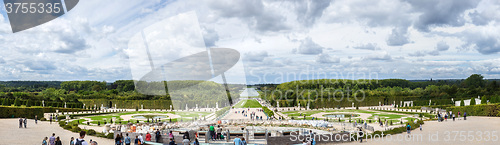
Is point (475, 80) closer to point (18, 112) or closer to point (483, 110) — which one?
point (483, 110)

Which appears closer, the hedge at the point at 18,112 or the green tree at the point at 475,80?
the hedge at the point at 18,112

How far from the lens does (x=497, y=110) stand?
33469 millimetres

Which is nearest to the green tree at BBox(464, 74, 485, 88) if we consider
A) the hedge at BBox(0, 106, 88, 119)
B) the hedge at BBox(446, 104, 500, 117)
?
the hedge at BBox(446, 104, 500, 117)

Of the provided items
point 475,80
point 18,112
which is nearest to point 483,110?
point 18,112

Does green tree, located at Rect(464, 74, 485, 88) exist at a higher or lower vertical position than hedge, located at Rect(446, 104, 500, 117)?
higher

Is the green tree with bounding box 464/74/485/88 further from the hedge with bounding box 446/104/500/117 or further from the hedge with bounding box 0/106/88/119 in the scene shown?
the hedge with bounding box 0/106/88/119

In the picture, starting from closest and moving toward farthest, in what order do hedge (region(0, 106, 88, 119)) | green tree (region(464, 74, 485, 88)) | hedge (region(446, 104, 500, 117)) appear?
hedge (region(446, 104, 500, 117)) < hedge (region(0, 106, 88, 119)) < green tree (region(464, 74, 485, 88))

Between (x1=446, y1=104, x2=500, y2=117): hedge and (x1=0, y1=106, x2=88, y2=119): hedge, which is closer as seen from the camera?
(x1=446, y1=104, x2=500, y2=117): hedge

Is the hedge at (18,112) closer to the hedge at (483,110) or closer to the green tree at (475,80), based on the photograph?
the hedge at (483,110)

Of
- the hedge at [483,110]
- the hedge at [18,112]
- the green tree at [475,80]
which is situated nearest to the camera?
the hedge at [483,110]

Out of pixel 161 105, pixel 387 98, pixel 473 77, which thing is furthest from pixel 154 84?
pixel 473 77

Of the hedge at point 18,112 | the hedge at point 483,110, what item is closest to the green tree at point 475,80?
the hedge at point 483,110

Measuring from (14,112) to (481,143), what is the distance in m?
43.3

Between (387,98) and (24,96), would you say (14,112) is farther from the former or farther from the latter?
(387,98)
